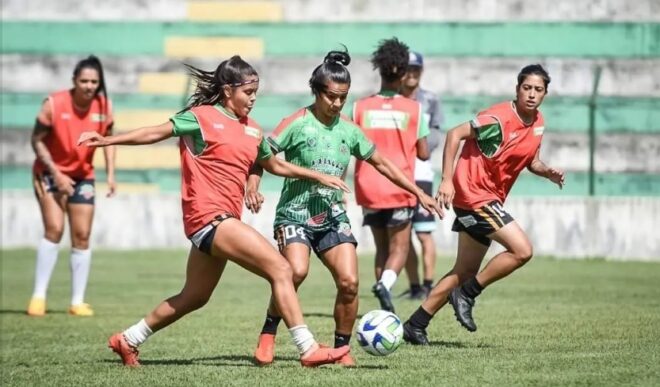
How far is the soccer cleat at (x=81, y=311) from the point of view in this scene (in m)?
12.5

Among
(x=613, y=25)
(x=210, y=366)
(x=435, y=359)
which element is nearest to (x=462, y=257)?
(x=435, y=359)

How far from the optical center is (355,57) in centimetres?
2202

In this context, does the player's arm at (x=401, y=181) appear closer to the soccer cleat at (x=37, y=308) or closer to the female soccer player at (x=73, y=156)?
the female soccer player at (x=73, y=156)

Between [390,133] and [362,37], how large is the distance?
35.4 feet

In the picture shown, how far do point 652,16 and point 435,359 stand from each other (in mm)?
14611

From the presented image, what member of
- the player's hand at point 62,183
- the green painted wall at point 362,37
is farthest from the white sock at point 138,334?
the green painted wall at point 362,37

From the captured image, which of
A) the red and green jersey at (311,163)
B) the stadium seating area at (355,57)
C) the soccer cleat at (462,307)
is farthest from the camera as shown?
the stadium seating area at (355,57)

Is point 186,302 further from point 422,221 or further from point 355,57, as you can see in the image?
point 355,57

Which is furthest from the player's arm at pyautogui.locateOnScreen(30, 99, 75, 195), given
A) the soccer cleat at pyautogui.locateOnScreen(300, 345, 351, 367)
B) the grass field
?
the soccer cleat at pyautogui.locateOnScreen(300, 345, 351, 367)

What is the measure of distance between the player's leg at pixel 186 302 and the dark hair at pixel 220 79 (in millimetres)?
997

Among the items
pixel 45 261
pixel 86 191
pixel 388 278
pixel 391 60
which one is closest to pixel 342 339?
pixel 388 278

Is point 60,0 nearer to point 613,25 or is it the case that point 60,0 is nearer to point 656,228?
point 613,25

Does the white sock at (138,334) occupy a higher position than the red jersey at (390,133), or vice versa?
the red jersey at (390,133)

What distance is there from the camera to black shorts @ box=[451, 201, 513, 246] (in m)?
9.36
